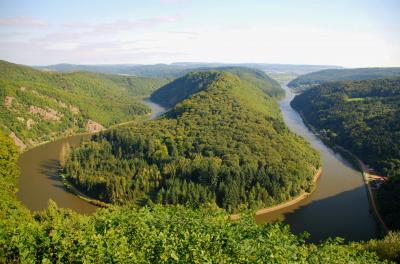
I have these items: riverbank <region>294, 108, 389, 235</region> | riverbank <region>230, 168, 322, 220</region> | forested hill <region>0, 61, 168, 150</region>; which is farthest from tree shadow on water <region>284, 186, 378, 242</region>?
forested hill <region>0, 61, 168, 150</region>

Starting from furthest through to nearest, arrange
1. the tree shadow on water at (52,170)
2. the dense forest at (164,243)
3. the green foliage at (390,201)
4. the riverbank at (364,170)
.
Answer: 1. the tree shadow on water at (52,170)
2. the riverbank at (364,170)
3. the green foliage at (390,201)
4. the dense forest at (164,243)

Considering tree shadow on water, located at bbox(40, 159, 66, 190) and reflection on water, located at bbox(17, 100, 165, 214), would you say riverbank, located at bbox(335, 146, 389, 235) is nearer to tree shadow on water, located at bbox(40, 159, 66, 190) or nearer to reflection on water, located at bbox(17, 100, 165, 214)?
reflection on water, located at bbox(17, 100, 165, 214)

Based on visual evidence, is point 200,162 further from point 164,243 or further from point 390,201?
point 164,243

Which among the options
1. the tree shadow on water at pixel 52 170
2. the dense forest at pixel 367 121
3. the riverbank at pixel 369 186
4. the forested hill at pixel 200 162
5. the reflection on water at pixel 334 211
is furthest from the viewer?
the tree shadow on water at pixel 52 170

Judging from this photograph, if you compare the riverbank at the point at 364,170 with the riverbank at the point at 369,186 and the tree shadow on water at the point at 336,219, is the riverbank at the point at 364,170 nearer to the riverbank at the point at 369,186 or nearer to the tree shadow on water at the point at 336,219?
the riverbank at the point at 369,186

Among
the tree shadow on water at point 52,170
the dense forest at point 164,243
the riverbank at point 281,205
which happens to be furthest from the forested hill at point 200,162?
the dense forest at point 164,243

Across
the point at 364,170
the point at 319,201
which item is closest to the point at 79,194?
A: the point at 319,201
